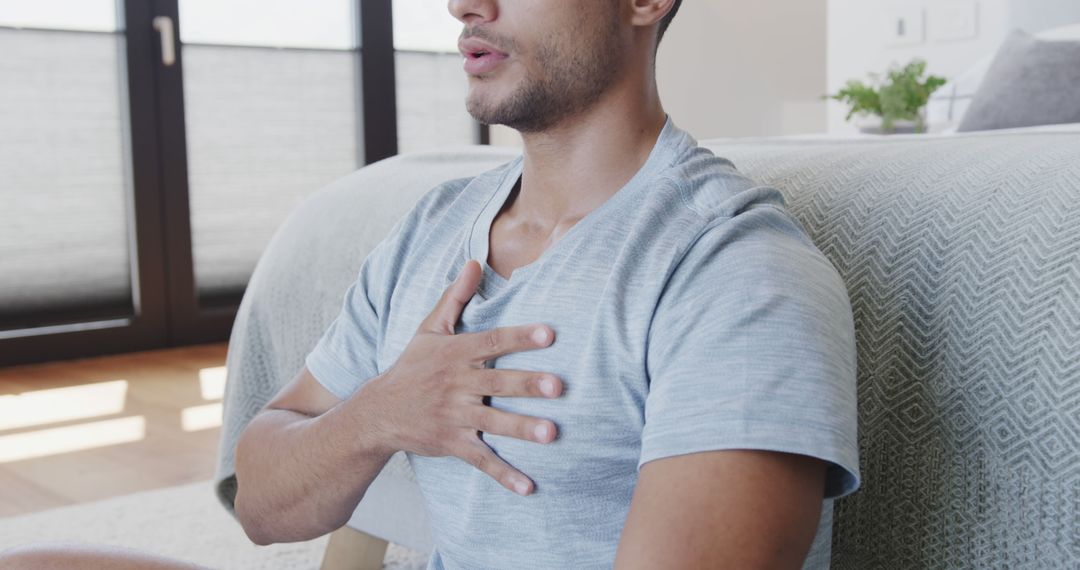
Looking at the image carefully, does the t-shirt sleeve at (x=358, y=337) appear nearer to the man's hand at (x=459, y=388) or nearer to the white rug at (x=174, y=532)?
the man's hand at (x=459, y=388)

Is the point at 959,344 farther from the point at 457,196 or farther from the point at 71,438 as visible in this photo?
the point at 71,438

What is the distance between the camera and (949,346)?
87cm

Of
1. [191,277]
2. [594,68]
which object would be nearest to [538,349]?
[594,68]

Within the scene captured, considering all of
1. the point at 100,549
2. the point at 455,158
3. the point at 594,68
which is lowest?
the point at 100,549

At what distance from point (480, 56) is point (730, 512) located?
1.62 feet

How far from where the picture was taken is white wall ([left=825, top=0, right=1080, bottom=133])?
130 inches

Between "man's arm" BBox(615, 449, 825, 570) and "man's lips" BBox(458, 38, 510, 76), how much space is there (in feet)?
1.39

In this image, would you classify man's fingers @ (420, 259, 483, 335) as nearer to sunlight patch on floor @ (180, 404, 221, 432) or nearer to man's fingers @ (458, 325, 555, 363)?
man's fingers @ (458, 325, 555, 363)

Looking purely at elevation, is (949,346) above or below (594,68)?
below

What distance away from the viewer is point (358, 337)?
43.3 inches

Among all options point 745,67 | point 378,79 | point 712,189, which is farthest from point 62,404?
point 745,67

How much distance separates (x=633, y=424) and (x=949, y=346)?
0.26 metres

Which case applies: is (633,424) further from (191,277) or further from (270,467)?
(191,277)

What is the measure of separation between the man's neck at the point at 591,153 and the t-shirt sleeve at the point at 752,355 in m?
0.19
